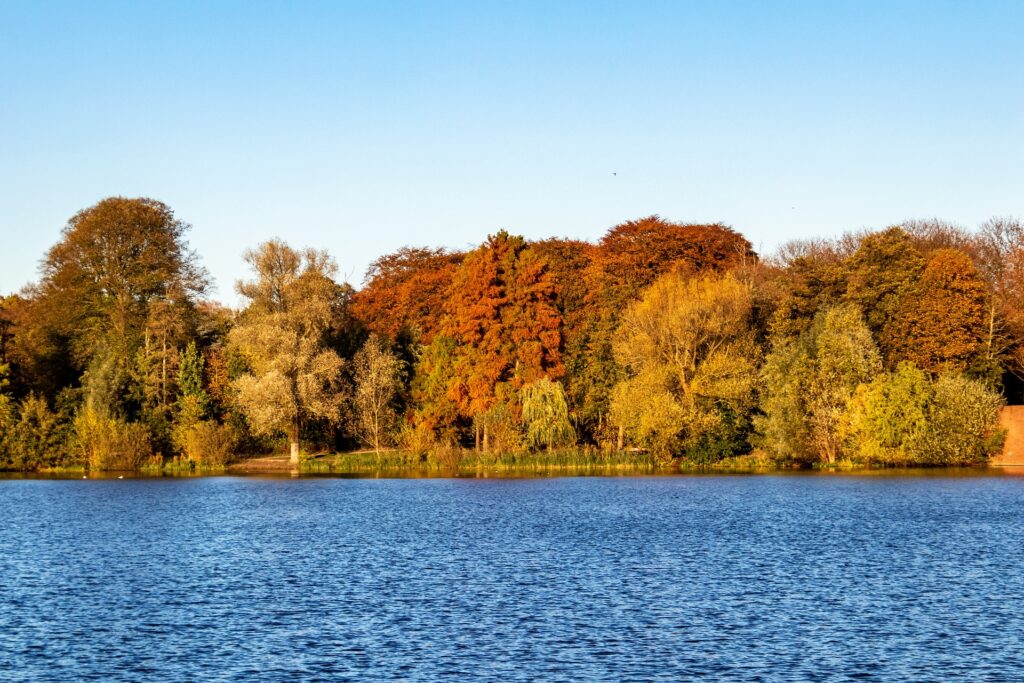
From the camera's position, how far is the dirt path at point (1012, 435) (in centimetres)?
7325

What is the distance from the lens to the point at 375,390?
78.8m

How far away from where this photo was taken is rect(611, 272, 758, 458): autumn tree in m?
72.4

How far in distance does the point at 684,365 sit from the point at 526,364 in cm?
1070

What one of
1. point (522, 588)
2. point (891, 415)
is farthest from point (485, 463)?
point (522, 588)

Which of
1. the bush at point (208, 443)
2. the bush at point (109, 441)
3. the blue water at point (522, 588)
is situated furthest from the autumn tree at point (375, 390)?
the blue water at point (522, 588)

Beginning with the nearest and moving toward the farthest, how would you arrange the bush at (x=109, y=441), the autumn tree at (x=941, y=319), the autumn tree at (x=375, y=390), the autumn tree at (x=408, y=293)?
1. the autumn tree at (x=941, y=319)
2. the bush at (x=109, y=441)
3. the autumn tree at (x=375, y=390)
4. the autumn tree at (x=408, y=293)

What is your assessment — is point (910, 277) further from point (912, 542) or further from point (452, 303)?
point (912, 542)

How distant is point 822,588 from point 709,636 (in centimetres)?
664

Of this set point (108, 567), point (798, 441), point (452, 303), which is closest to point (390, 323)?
point (452, 303)

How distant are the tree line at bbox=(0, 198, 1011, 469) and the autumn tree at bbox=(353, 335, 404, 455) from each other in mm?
168

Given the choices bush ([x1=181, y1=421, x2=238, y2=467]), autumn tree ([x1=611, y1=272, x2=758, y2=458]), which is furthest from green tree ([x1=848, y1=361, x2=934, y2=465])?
bush ([x1=181, y1=421, x2=238, y2=467])

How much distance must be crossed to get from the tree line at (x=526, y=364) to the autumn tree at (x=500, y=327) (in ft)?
0.50

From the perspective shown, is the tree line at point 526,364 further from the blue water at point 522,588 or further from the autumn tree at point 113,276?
the blue water at point 522,588

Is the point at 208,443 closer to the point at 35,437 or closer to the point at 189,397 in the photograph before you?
the point at 189,397
